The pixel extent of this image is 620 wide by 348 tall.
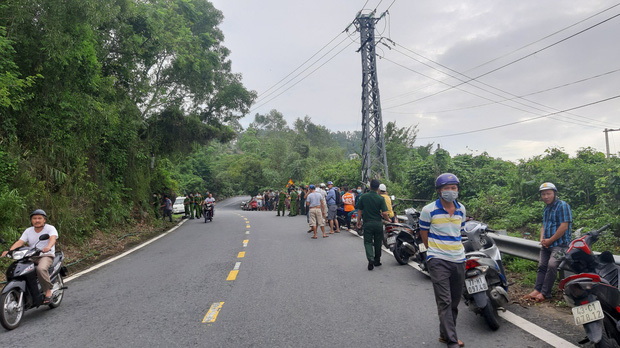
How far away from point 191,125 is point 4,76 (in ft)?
49.3

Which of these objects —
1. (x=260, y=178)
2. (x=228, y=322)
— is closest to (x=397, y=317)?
(x=228, y=322)

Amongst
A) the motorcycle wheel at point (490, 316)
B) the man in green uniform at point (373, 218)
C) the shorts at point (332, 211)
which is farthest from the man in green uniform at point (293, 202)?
the motorcycle wheel at point (490, 316)

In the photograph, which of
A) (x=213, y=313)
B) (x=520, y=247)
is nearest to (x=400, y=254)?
(x=520, y=247)

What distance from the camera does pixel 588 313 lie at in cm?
371

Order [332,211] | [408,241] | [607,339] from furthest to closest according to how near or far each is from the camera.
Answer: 1. [332,211]
2. [408,241]
3. [607,339]

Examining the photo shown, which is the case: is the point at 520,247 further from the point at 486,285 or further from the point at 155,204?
the point at 155,204

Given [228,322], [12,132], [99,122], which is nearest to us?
[228,322]

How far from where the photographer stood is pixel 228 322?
5164 millimetres

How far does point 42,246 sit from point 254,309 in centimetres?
335

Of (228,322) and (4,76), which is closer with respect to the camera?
(228,322)

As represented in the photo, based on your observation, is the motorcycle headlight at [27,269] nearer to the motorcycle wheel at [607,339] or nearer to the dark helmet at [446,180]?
the dark helmet at [446,180]

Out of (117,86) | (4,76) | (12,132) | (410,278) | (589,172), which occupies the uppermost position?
(117,86)

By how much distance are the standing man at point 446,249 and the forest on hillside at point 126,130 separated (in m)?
6.48

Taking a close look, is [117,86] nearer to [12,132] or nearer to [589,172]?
[12,132]
